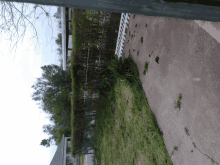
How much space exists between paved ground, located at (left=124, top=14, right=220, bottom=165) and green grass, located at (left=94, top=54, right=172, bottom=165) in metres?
0.34

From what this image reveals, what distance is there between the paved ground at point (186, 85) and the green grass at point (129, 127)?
34 cm

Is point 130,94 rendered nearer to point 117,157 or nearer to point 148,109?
point 148,109

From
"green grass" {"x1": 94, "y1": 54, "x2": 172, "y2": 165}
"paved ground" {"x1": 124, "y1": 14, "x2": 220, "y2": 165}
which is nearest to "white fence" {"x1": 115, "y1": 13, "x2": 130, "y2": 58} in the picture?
"green grass" {"x1": 94, "y1": 54, "x2": 172, "y2": 165}

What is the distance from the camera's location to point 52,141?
61.8 feet

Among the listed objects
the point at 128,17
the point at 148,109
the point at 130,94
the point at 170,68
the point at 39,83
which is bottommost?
the point at 148,109

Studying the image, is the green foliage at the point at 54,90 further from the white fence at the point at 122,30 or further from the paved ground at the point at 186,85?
the paved ground at the point at 186,85

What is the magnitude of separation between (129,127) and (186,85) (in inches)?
125

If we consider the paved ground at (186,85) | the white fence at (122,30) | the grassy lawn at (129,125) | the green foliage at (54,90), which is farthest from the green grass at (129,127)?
the green foliage at (54,90)

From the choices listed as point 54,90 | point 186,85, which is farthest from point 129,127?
point 54,90

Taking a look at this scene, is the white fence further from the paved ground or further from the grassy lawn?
the paved ground

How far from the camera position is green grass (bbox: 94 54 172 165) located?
3952 millimetres

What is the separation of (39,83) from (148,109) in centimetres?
882

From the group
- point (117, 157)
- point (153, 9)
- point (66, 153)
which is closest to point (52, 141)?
point (66, 153)

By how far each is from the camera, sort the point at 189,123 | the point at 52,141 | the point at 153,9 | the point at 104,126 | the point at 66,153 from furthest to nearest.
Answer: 1. the point at 52,141
2. the point at 66,153
3. the point at 104,126
4. the point at 189,123
5. the point at 153,9
